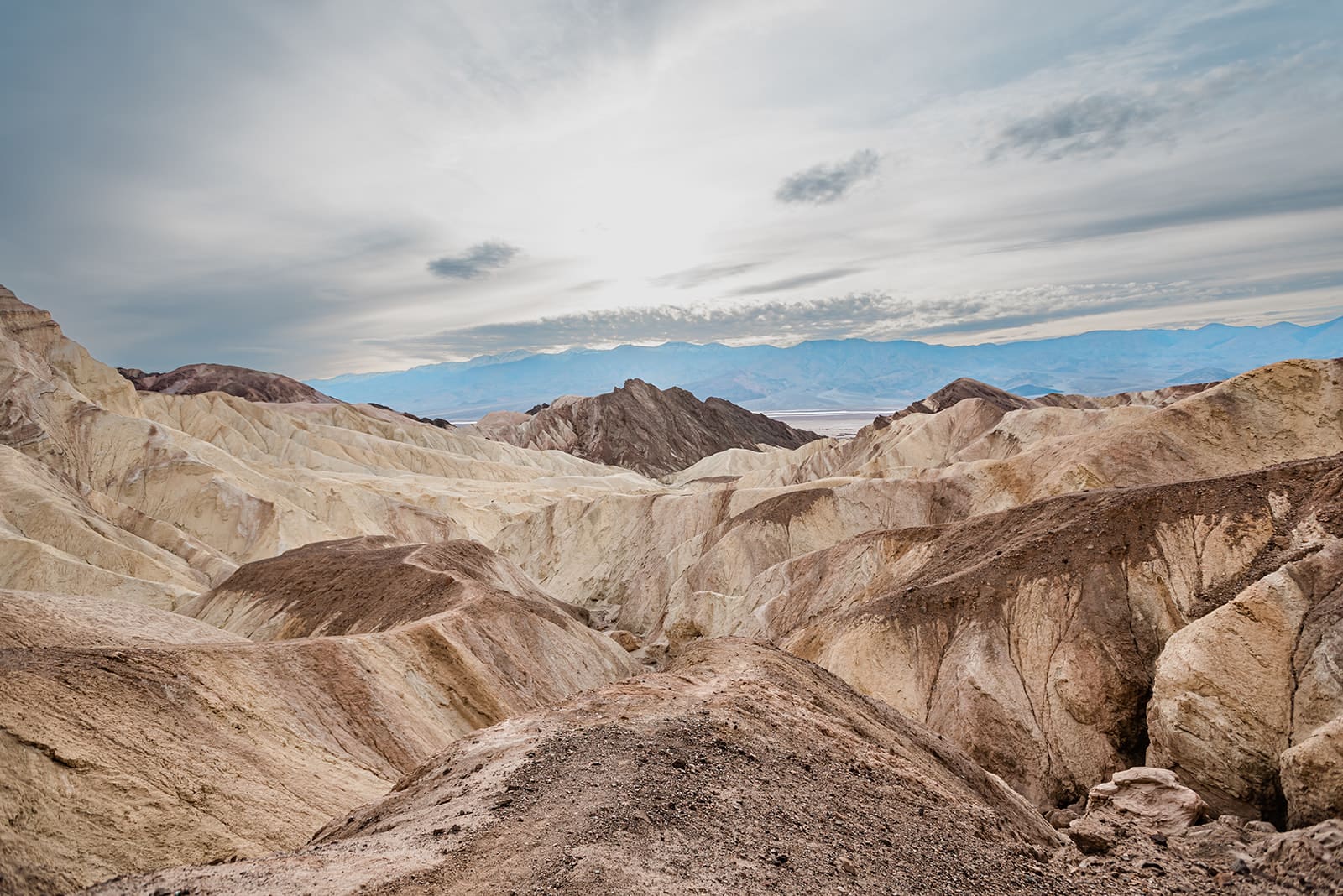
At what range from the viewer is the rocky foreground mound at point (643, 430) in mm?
132000

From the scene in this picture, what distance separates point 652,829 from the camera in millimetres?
7871

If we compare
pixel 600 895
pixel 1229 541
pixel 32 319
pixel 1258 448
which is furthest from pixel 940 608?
pixel 32 319

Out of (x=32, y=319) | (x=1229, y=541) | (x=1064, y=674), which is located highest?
(x=32, y=319)

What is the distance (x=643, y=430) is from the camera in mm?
135750

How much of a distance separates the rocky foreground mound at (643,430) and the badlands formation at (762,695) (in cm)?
8446

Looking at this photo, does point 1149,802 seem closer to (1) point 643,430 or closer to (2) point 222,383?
(1) point 643,430

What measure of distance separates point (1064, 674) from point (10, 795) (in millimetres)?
21304

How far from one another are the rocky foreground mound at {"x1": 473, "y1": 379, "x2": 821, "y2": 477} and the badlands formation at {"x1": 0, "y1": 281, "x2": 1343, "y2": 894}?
3325 inches

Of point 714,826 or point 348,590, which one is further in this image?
point 348,590

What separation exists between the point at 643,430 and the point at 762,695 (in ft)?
406

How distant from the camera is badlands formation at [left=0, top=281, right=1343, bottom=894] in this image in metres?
8.53

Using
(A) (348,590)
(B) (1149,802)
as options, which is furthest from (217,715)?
(B) (1149,802)

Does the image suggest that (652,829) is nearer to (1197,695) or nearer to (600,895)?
(600,895)

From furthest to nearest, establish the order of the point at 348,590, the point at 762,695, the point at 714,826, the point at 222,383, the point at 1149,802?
1. the point at 222,383
2. the point at 348,590
3. the point at 762,695
4. the point at 1149,802
5. the point at 714,826
